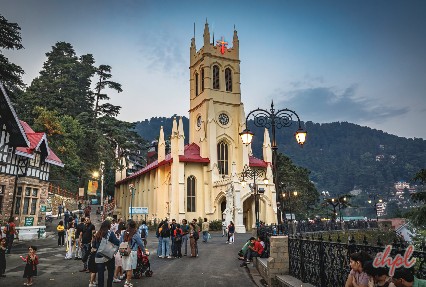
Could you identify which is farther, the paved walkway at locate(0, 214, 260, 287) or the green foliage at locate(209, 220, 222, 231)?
the green foliage at locate(209, 220, 222, 231)

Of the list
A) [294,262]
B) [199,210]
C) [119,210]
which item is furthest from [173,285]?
[119,210]

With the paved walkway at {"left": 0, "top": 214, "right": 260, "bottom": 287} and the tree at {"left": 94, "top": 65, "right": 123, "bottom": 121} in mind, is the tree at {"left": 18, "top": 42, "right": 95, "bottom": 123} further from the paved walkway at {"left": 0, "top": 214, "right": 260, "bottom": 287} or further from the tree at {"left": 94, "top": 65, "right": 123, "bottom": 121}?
Answer: the paved walkway at {"left": 0, "top": 214, "right": 260, "bottom": 287}

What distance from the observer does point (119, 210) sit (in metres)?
55.9

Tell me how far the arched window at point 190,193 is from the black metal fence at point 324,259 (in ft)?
95.5

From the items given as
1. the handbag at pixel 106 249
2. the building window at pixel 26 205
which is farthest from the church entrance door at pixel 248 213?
the handbag at pixel 106 249

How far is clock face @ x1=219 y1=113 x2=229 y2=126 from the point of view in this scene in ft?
140

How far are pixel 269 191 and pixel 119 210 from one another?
2945 centimetres

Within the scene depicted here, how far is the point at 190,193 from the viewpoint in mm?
38625

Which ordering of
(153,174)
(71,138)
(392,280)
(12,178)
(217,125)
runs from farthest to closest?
(153,174)
(217,125)
(71,138)
(12,178)
(392,280)

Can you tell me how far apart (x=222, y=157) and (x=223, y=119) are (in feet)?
16.9

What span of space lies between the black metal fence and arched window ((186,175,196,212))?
95.5 ft

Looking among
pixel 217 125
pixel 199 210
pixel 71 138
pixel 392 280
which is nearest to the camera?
pixel 392 280

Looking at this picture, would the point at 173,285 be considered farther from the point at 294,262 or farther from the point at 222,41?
the point at 222,41

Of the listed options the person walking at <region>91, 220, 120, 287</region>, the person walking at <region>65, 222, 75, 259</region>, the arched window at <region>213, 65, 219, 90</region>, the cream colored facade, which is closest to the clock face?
the cream colored facade
